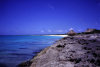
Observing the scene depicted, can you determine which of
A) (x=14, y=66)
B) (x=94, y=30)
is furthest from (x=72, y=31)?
(x=14, y=66)

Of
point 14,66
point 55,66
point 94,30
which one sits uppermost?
point 94,30

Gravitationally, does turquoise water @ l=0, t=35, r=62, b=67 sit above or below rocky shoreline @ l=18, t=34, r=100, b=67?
below

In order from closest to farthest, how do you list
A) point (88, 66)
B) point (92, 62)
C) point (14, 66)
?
point (88, 66)
point (92, 62)
point (14, 66)

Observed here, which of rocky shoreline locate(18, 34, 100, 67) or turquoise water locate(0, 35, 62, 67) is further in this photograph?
turquoise water locate(0, 35, 62, 67)

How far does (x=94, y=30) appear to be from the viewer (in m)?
33.8

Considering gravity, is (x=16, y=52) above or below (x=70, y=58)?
below

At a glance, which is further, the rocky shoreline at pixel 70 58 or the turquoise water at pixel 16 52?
the turquoise water at pixel 16 52

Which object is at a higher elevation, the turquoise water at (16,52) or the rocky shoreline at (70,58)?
the rocky shoreline at (70,58)

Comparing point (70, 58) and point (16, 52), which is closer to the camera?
point (70, 58)

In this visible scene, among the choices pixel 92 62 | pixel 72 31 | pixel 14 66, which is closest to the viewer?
pixel 92 62

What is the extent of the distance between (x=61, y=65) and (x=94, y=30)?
117ft

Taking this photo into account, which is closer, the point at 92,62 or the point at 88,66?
the point at 88,66

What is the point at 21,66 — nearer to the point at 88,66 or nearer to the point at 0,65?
the point at 0,65

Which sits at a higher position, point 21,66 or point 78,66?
point 78,66
